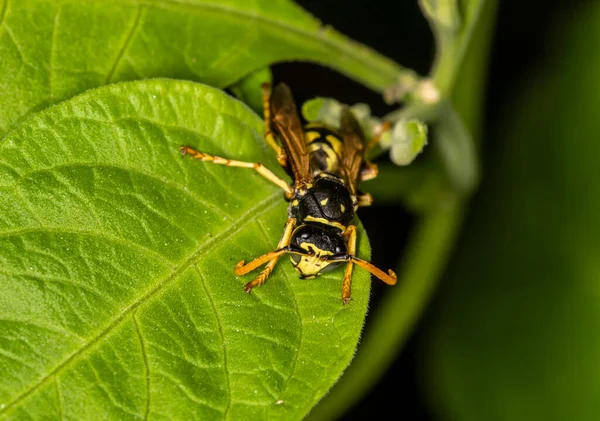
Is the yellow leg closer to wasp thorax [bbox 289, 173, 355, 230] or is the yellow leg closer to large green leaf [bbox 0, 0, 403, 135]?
wasp thorax [bbox 289, 173, 355, 230]

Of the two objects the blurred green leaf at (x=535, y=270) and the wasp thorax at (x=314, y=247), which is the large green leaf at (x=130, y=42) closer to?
the wasp thorax at (x=314, y=247)

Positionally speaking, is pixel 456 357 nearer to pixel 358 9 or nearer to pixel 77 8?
pixel 358 9

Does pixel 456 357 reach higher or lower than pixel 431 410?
higher

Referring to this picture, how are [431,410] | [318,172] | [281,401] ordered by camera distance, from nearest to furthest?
[281,401], [318,172], [431,410]

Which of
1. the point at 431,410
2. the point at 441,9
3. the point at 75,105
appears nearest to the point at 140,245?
the point at 75,105

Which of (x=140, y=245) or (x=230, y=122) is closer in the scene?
(x=140, y=245)

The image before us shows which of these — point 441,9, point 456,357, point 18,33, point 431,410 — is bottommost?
point 431,410
